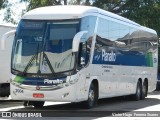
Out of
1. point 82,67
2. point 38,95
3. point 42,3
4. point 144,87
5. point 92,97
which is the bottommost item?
point 144,87

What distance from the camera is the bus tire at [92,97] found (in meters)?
16.9

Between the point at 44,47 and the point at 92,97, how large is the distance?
2841mm

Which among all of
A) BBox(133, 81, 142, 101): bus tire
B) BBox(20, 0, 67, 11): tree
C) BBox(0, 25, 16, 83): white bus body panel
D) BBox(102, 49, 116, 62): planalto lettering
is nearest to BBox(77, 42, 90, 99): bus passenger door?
BBox(102, 49, 116, 62): planalto lettering

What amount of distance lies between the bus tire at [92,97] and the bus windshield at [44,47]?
76.1 inches

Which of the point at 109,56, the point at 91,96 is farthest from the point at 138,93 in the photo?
the point at 91,96

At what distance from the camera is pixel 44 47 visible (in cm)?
1566

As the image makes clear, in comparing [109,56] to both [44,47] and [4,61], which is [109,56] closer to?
[44,47]

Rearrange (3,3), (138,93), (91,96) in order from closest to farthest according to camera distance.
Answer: (91,96), (138,93), (3,3)

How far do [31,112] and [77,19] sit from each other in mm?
3397

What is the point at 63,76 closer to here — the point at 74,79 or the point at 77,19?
the point at 74,79

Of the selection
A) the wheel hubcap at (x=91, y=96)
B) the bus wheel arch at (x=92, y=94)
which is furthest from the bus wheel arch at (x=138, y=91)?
the wheel hubcap at (x=91, y=96)

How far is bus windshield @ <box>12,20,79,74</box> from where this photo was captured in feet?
50.7

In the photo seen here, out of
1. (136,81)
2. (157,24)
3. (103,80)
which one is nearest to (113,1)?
(157,24)

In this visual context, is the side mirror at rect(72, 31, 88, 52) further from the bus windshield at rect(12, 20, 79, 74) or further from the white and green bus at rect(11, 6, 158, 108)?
the bus windshield at rect(12, 20, 79, 74)
